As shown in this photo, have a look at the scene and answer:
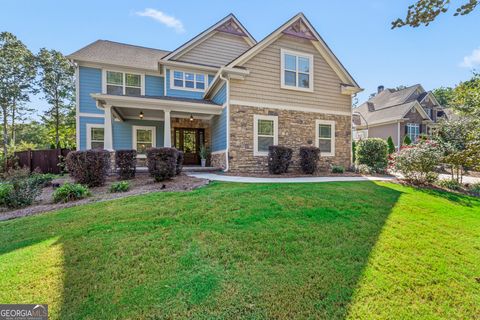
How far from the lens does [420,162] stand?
827cm

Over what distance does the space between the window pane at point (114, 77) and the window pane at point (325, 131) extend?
36.7 feet

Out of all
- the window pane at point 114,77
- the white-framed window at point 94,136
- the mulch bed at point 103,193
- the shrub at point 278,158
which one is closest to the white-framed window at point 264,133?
the shrub at point 278,158

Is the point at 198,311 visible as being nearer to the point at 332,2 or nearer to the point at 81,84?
the point at 332,2

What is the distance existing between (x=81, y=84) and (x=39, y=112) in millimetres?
13882

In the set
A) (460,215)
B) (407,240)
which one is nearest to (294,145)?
(460,215)

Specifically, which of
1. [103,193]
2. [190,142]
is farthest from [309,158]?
[103,193]

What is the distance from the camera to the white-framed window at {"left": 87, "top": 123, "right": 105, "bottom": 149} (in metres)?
12.9

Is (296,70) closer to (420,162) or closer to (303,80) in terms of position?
(303,80)

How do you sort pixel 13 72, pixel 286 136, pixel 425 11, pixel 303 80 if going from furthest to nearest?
1. pixel 13 72
2. pixel 303 80
3. pixel 286 136
4. pixel 425 11

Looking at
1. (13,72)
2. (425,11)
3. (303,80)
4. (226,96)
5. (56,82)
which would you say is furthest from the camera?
(56,82)

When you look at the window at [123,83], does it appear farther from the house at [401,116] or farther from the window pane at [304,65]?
the house at [401,116]

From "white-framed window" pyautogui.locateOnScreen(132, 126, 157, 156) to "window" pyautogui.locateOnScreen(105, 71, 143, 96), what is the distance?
2.07m

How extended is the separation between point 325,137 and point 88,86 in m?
12.9

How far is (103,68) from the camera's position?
1298cm
